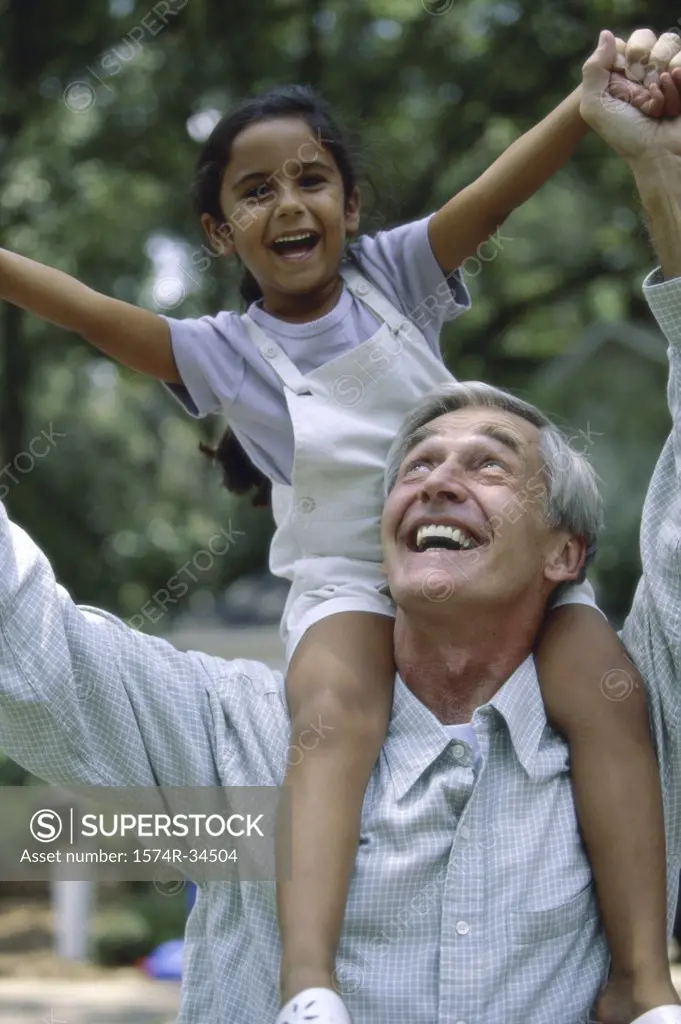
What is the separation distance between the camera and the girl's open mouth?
2.84 meters

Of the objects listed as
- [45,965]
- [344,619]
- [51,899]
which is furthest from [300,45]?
[344,619]

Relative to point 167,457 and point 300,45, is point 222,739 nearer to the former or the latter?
point 300,45

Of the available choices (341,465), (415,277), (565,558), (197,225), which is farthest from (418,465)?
(197,225)

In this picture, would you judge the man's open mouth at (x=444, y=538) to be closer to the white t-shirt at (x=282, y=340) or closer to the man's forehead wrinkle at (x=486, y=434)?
the man's forehead wrinkle at (x=486, y=434)

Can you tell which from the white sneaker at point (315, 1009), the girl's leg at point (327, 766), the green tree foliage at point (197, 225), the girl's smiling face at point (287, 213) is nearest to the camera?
the white sneaker at point (315, 1009)

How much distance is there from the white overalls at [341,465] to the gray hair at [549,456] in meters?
0.09

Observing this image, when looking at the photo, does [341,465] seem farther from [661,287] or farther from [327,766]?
Result: [661,287]

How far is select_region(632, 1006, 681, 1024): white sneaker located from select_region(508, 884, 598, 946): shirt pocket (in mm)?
186

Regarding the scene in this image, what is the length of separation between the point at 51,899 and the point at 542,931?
10716 mm

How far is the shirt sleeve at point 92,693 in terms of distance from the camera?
2299 mm

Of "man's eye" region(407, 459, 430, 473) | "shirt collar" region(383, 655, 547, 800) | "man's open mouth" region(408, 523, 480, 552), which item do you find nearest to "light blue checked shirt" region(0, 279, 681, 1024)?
"shirt collar" region(383, 655, 547, 800)

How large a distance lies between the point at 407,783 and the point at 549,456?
0.65m

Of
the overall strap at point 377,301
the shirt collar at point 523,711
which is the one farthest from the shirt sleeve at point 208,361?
the shirt collar at point 523,711

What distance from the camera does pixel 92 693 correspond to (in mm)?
2391
